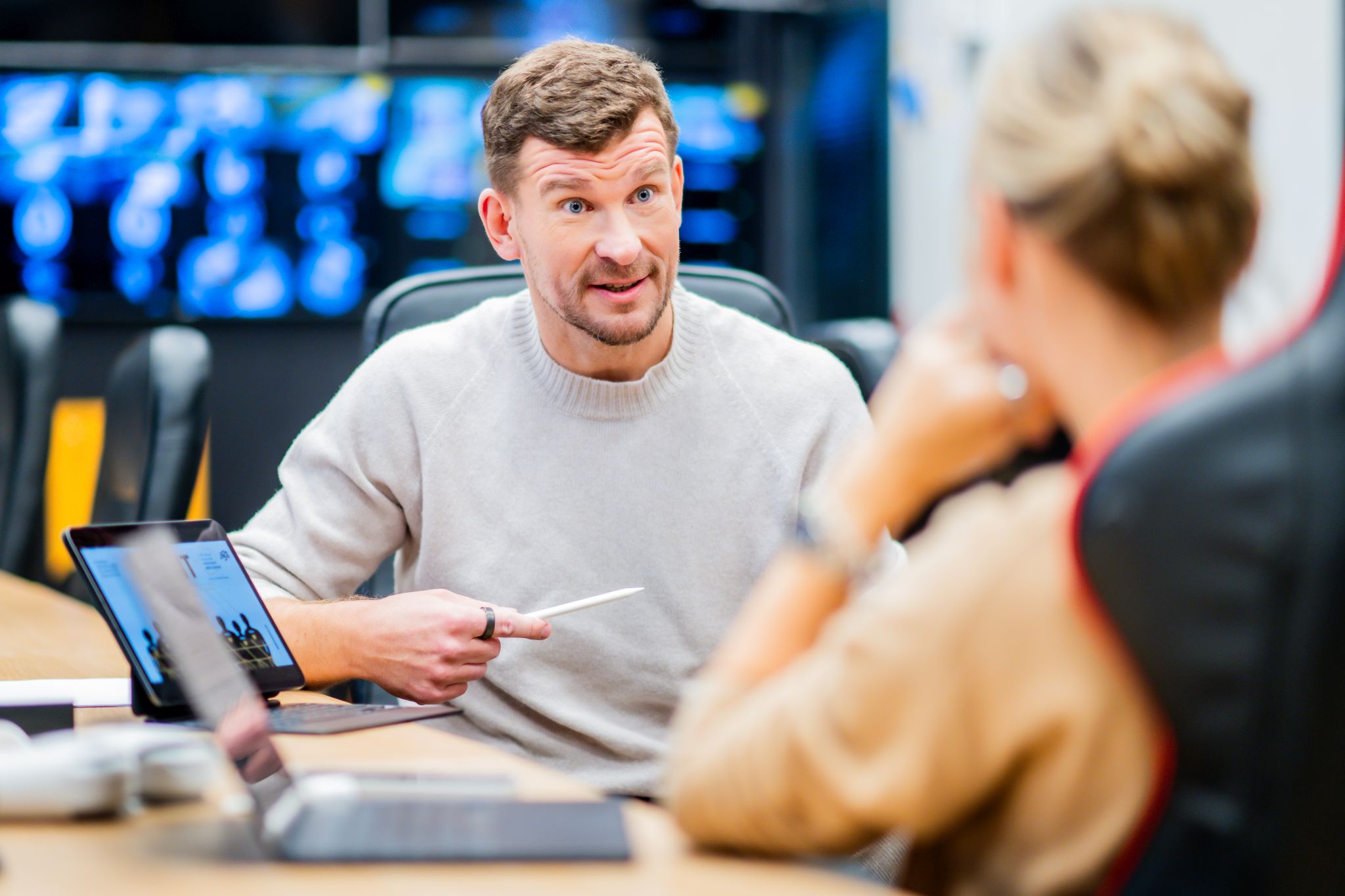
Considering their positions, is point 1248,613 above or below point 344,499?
above

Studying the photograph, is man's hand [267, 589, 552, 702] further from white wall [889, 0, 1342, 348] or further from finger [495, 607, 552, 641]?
white wall [889, 0, 1342, 348]

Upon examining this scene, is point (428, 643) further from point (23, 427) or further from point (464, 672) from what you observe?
point (23, 427)

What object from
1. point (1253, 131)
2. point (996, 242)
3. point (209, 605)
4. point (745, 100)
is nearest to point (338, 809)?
point (209, 605)

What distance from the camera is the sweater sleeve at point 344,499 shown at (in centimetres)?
158

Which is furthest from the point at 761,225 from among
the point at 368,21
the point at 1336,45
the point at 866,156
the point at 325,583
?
the point at 325,583

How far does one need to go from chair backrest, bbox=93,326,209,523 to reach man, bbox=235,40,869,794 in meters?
0.46

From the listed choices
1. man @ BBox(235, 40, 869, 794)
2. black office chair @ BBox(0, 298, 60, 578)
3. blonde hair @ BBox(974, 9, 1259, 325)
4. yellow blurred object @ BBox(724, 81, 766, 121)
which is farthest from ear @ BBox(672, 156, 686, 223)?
yellow blurred object @ BBox(724, 81, 766, 121)

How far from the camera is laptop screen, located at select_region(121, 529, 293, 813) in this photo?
87 centimetres

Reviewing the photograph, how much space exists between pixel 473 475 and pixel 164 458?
66 cm

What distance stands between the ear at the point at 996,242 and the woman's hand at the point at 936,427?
2.1 inches

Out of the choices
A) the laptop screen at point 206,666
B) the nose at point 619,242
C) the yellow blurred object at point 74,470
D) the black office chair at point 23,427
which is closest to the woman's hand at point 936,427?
the laptop screen at point 206,666

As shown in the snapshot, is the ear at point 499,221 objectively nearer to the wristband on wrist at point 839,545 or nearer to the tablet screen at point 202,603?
the tablet screen at point 202,603

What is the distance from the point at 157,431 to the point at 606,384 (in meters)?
0.78

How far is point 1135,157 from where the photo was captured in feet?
2.36
